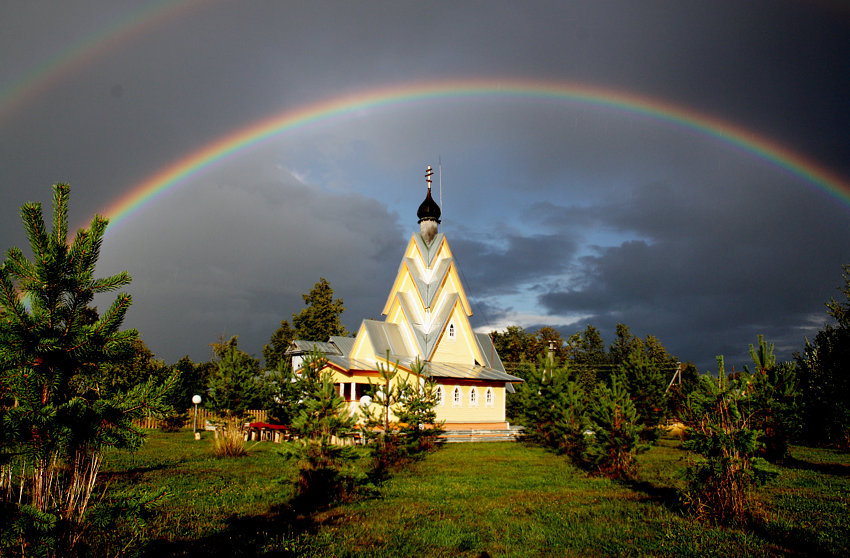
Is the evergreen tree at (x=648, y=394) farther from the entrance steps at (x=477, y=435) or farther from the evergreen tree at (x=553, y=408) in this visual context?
the entrance steps at (x=477, y=435)

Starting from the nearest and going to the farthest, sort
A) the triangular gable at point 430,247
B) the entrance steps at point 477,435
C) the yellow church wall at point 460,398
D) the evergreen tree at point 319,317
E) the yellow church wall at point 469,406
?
the entrance steps at point 477,435, the yellow church wall at point 460,398, the yellow church wall at point 469,406, the triangular gable at point 430,247, the evergreen tree at point 319,317

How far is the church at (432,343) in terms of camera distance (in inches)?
1198

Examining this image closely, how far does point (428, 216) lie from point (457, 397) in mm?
13626

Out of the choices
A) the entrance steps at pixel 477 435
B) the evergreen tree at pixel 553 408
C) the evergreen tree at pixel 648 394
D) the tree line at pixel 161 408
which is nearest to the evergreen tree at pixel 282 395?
the tree line at pixel 161 408

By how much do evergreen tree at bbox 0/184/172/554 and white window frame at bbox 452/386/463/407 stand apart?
2721 centimetres

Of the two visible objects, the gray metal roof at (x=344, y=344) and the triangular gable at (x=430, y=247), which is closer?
the triangular gable at (x=430, y=247)

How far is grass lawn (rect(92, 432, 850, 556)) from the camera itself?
24.2 ft

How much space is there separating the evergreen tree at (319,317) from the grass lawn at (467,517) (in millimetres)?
34291

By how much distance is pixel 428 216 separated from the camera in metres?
38.2

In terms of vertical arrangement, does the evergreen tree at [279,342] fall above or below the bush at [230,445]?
above

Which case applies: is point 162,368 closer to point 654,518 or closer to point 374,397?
point 374,397

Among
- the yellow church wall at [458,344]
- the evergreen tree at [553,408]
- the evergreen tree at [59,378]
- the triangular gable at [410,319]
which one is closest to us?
the evergreen tree at [59,378]

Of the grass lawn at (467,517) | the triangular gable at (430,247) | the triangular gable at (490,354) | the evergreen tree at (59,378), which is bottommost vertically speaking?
the grass lawn at (467,517)

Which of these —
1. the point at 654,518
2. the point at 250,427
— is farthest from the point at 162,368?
the point at 654,518
